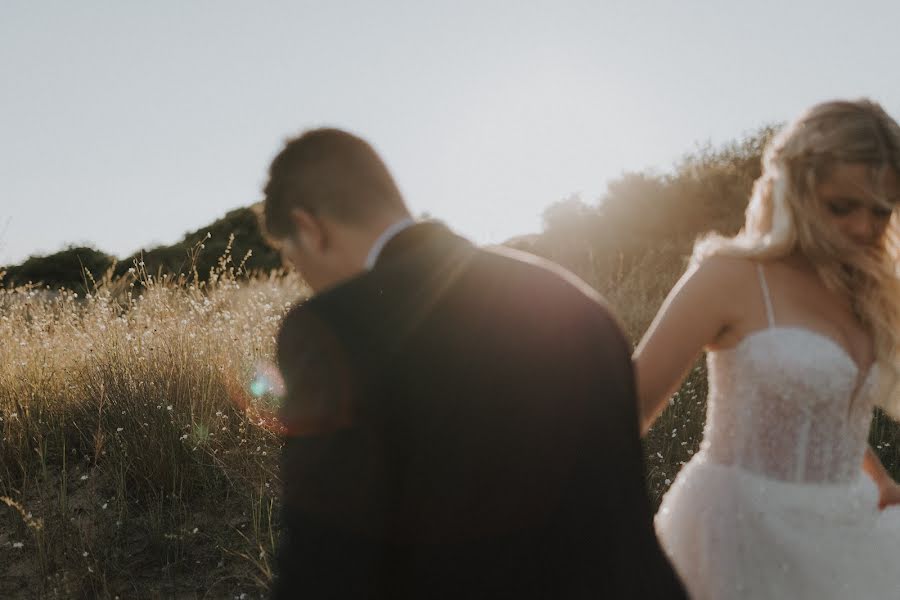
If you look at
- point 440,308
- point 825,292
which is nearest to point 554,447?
point 440,308

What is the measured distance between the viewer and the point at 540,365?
1.31 meters

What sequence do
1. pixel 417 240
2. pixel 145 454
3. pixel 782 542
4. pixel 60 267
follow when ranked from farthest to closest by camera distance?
1. pixel 60 267
2. pixel 145 454
3. pixel 782 542
4. pixel 417 240

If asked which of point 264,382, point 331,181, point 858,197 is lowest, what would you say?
point 264,382

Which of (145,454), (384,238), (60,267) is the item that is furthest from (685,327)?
(60,267)

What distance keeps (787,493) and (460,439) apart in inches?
53.9

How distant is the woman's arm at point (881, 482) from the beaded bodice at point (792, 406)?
19 centimetres

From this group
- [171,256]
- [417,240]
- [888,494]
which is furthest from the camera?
[171,256]

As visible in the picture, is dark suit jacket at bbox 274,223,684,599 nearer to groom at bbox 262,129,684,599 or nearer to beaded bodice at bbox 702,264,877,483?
groom at bbox 262,129,684,599

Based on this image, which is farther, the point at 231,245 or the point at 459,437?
the point at 231,245

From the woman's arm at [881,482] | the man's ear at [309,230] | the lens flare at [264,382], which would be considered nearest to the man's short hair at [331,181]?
the man's ear at [309,230]

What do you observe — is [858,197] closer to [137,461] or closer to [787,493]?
[787,493]

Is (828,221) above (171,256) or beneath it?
beneath

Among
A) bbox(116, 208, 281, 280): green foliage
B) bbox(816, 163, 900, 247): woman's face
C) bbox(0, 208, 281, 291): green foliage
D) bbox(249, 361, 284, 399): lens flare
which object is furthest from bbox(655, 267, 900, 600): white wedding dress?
bbox(116, 208, 281, 280): green foliage

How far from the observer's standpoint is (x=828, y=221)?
227 centimetres
